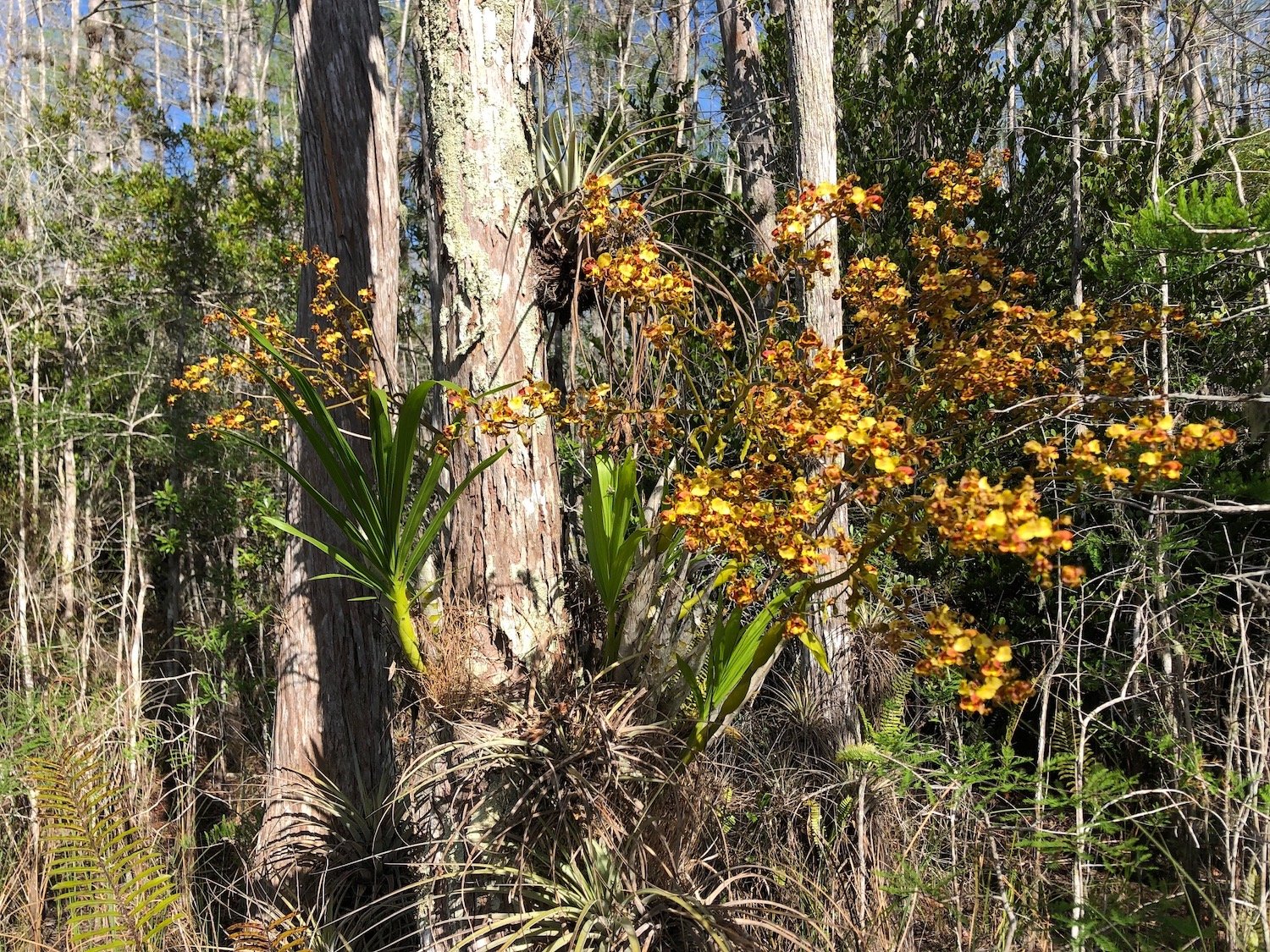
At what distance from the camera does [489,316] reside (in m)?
2.22

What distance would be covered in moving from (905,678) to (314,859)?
2267 millimetres

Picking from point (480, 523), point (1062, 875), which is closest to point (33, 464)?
point (480, 523)

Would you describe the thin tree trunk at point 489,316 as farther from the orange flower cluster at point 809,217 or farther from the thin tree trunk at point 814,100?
the thin tree trunk at point 814,100

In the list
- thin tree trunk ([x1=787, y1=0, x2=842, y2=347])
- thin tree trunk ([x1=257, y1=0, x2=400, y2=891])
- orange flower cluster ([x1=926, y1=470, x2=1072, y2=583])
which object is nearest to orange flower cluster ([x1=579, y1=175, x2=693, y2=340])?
orange flower cluster ([x1=926, y1=470, x2=1072, y2=583])

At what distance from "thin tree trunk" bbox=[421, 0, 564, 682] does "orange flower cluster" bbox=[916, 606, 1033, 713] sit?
1.11m

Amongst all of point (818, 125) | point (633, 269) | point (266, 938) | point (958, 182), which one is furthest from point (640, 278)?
point (266, 938)

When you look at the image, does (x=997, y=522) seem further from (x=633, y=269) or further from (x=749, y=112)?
(x=749, y=112)

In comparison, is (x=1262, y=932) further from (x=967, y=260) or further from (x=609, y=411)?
(x=609, y=411)

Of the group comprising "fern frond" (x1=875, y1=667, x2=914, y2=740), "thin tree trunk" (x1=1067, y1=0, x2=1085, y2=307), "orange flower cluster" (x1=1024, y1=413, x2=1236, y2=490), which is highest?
"thin tree trunk" (x1=1067, y1=0, x2=1085, y2=307)

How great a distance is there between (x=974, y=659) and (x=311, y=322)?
2.88 metres

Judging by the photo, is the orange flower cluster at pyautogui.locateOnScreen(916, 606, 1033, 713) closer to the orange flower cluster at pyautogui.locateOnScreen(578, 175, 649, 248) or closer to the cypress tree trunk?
the orange flower cluster at pyautogui.locateOnScreen(578, 175, 649, 248)

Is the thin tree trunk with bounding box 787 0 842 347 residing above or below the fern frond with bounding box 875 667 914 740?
above

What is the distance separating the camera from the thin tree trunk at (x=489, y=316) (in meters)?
2.19

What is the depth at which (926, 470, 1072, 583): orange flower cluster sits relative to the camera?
3.93ft
